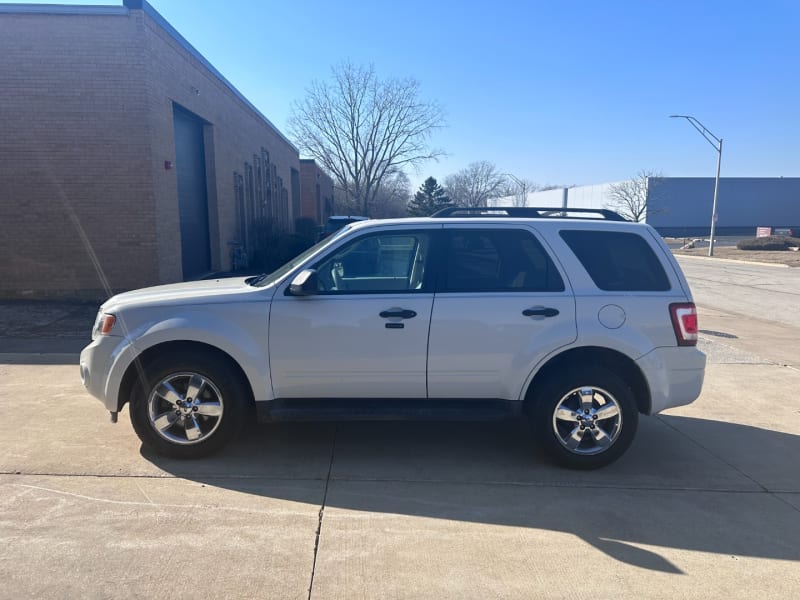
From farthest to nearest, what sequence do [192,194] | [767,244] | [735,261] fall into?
[767,244], [735,261], [192,194]

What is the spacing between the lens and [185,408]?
4.35 metres

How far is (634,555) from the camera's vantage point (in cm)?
330

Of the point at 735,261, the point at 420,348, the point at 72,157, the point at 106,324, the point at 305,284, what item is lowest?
the point at 735,261

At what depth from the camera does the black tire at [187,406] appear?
14.1 ft

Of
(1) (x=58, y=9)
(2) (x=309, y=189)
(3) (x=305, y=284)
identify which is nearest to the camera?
(3) (x=305, y=284)

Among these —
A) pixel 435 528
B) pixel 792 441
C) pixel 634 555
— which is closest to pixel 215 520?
pixel 435 528

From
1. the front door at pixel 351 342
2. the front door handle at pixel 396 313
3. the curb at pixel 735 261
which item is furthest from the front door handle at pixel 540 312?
the curb at pixel 735 261

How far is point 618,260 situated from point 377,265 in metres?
1.93

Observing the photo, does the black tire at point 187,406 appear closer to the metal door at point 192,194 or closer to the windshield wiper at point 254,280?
the windshield wiper at point 254,280

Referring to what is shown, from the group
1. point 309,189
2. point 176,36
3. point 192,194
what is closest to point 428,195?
point 309,189

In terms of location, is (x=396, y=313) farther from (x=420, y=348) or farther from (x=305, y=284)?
(x=305, y=284)

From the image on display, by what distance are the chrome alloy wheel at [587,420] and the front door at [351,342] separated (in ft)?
3.64

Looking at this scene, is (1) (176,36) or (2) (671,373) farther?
(1) (176,36)

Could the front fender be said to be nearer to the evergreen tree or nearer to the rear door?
the rear door
